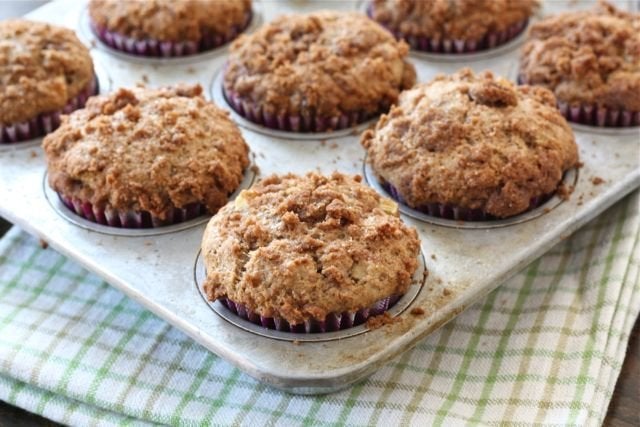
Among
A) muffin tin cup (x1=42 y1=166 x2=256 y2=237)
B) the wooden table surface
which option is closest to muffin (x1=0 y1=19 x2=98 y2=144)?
muffin tin cup (x1=42 y1=166 x2=256 y2=237)

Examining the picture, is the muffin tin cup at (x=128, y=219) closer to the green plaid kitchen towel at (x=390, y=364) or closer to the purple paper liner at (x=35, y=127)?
the green plaid kitchen towel at (x=390, y=364)

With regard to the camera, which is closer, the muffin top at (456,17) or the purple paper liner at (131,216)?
the purple paper liner at (131,216)

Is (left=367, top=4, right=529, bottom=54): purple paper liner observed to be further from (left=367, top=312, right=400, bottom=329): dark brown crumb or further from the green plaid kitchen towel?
(left=367, top=312, right=400, bottom=329): dark brown crumb

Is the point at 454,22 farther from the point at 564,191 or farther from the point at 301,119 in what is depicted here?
the point at 564,191

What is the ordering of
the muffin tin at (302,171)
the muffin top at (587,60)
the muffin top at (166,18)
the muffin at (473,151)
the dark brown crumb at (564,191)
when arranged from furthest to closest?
the muffin top at (166,18)
the muffin top at (587,60)
the dark brown crumb at (564,191)
the muffin at (473,151)
the muffin tin at (302,171)

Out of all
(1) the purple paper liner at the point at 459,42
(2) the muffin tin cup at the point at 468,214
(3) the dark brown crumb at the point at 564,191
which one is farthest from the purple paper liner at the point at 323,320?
(1) the purple paper liner at the point at 459,42

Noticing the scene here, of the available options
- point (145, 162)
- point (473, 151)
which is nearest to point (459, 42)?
point (473, 151)

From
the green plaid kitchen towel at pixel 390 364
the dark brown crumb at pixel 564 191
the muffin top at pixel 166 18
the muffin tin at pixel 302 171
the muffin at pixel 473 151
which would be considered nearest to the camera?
the muffin tin at pixel 302 171

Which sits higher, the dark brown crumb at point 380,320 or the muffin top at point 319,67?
the muffin top at point 319,67
